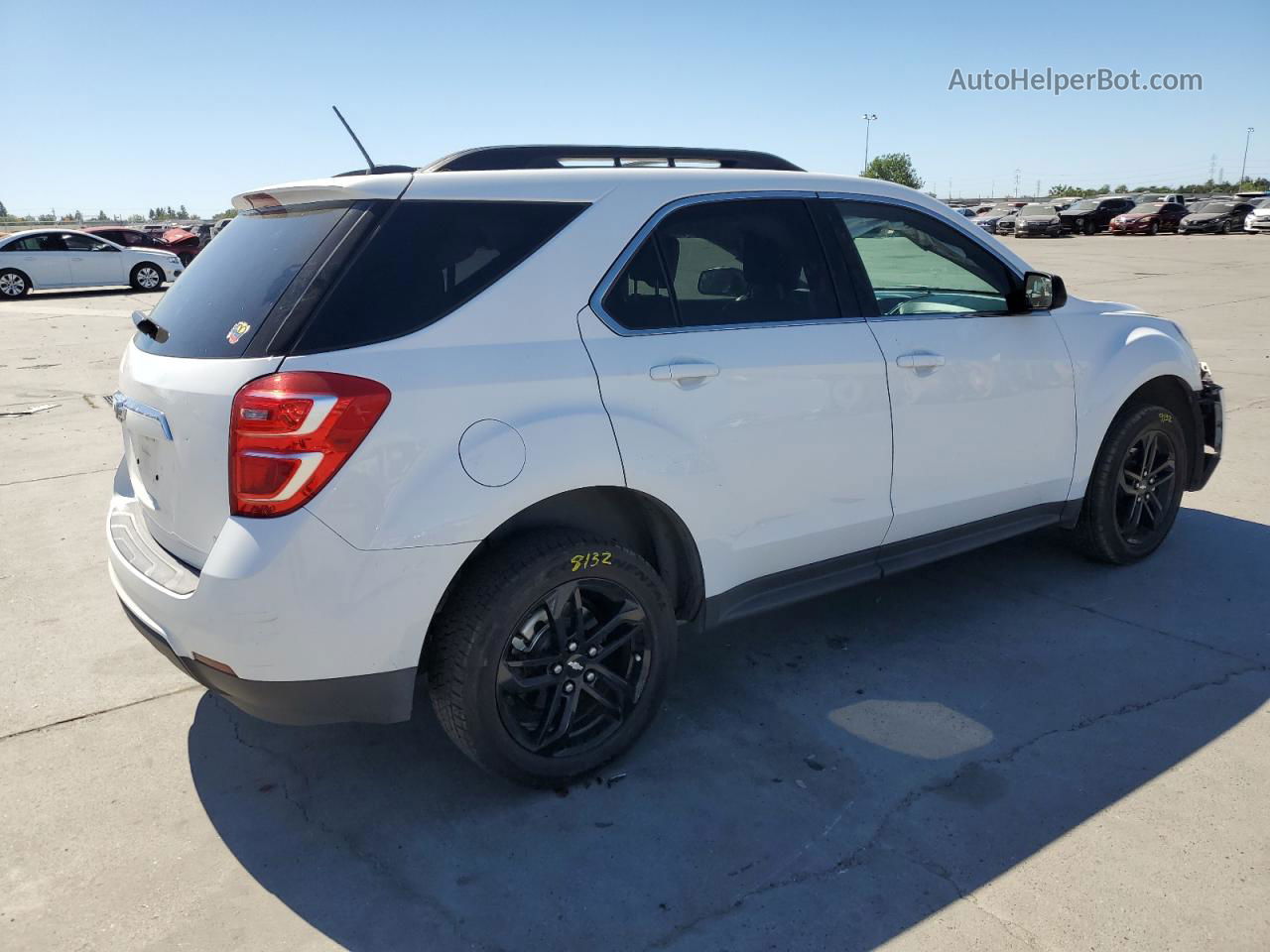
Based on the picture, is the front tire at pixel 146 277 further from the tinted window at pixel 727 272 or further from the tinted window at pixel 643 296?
the tinted window at pixel 643 296

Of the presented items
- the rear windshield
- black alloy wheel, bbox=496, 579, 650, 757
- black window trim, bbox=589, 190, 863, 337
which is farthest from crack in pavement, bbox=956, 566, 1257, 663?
the rear windshield

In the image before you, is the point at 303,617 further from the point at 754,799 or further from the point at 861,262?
the point at 861,262

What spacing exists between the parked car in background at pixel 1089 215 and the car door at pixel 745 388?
45.6 meters

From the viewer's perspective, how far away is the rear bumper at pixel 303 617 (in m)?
2.50

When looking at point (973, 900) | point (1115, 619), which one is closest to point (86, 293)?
point (1115, 619)

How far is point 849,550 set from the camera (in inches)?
145

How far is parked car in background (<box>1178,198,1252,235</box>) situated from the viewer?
4034 cm

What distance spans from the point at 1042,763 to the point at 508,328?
2142 millimetres

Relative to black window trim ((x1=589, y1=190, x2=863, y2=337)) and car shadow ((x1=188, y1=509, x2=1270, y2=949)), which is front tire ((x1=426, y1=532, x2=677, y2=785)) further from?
black window trim ((x1=589, y1=190, x2=863, y2=337))

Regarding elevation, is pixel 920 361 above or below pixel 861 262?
below

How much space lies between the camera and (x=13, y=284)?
73.8 feet

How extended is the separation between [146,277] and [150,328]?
23.7m

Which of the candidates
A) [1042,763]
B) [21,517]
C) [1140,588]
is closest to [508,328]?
[1042,763]

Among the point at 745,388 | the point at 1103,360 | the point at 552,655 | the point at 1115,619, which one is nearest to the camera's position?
the point at 552,655
